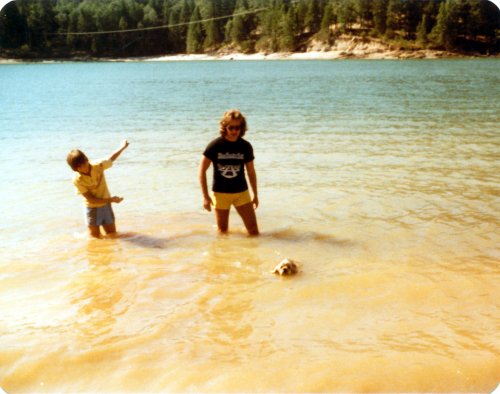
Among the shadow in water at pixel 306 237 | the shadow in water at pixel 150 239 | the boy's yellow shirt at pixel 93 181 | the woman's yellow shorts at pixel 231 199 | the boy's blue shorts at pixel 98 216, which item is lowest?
the shadow in water at pixel 150 239

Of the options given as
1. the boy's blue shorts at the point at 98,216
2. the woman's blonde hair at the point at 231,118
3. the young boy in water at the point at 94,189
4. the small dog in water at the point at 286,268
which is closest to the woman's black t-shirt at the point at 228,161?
the woman's blonde hair at the point at 231,118

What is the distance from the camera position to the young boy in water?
6699mm

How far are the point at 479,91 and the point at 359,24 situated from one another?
60386 millimetres

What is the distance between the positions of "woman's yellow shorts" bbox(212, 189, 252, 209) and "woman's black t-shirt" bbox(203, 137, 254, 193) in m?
0.06

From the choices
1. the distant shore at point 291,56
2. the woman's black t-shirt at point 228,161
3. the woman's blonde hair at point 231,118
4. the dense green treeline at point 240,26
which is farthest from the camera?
the distant shore at point 291,56

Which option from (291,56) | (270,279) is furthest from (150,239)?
(291,56)

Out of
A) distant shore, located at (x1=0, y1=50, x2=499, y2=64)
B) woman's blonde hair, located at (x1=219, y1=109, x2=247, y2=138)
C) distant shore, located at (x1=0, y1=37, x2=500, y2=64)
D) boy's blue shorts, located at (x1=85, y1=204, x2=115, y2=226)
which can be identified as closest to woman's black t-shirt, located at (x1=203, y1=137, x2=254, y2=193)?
woman's blonde hair, located at (x1=219, y1=109, x2=247, y2=138)

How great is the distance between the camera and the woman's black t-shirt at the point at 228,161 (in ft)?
21.4

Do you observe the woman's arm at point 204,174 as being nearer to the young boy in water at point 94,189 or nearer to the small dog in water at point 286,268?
the young boy in water at point 94,189

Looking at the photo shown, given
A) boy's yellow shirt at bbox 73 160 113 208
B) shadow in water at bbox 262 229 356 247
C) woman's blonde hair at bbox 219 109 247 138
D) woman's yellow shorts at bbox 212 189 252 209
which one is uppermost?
woman's blonde hair at bbox 219 109 247 138

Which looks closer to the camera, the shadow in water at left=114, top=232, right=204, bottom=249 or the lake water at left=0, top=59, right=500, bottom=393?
the lake water at left=0, top=59, right=500, bottom=393

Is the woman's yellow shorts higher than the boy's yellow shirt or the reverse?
the reverse

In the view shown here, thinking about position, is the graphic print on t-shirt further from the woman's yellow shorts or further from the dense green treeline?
the dense green treeline

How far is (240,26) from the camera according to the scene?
92250 mm
